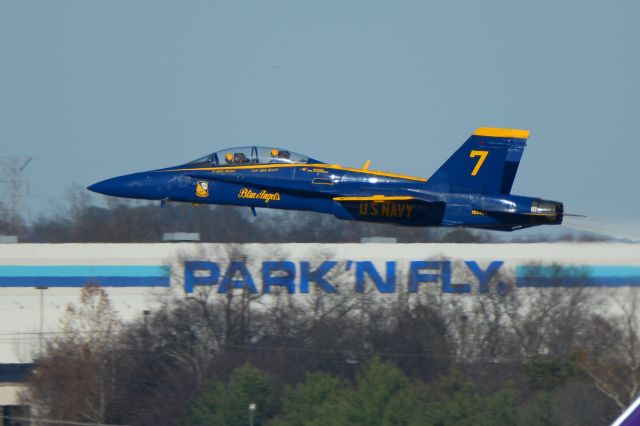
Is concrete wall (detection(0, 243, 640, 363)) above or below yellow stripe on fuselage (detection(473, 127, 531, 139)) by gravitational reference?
below

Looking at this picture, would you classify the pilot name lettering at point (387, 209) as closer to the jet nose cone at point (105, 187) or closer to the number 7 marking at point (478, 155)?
the number 7 marking at point (478, 155)

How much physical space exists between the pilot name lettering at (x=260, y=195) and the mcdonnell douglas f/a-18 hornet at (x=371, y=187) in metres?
0.03

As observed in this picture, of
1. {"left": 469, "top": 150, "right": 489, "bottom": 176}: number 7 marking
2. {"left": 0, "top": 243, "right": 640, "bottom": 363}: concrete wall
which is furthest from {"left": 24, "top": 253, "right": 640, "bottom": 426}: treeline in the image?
{"left": 469, "top": 150, "right": 489, "bottom": 176}: number 7 marking

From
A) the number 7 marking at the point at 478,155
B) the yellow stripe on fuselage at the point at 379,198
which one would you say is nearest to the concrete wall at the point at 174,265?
the number 7 marking at the point at 478,155

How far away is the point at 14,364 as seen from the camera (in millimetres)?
47844

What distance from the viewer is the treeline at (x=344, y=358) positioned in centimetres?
3891

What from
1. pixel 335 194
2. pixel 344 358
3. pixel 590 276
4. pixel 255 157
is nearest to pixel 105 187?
pixel 255 157

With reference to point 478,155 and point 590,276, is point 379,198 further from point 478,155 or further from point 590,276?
point 590,276

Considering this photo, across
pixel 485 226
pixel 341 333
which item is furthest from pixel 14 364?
pixel 485 226

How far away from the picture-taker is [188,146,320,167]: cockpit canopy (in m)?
27.3

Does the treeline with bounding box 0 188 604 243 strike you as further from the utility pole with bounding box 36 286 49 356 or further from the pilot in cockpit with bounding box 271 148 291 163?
the pilot in cockpit with bounding box 271 148 291 163

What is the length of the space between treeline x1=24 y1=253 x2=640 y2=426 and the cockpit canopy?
510 inches

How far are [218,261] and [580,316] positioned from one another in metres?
17.2

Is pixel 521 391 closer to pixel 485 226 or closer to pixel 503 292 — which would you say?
pixel 503 292
